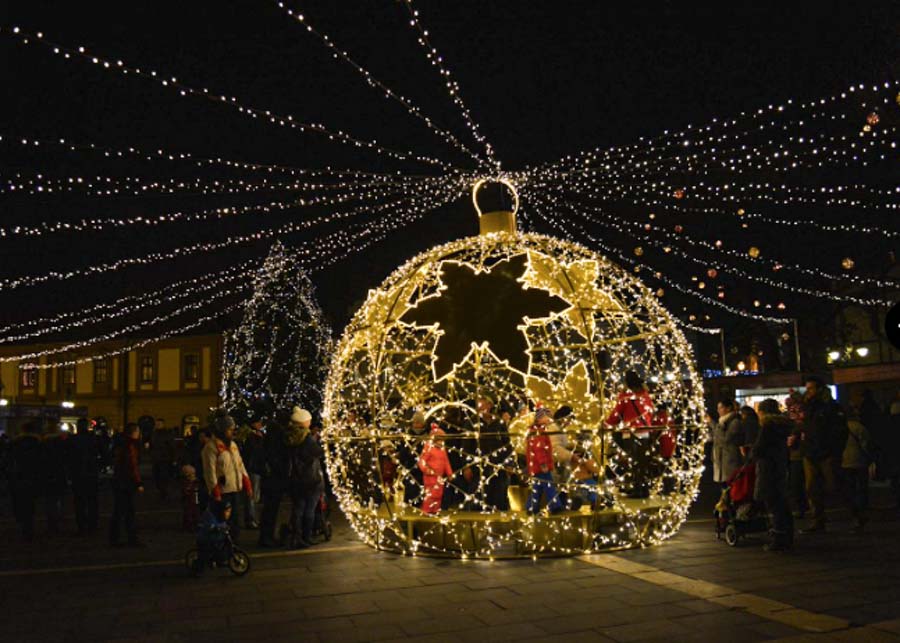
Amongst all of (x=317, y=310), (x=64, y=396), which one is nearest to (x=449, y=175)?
(x=317, y=310)

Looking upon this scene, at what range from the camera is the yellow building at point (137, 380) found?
45.7 m

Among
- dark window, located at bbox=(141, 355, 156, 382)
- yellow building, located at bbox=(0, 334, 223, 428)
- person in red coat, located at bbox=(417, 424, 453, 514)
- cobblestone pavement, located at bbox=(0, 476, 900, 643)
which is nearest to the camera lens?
cobblestone pavement, located at bbox=(0, 476, 900, 643)

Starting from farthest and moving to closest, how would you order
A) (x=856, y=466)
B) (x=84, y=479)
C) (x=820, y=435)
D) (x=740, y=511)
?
(x=84, y=479) < (x=856, y=466) < (x=820, y=435) < (x=740, y=511)

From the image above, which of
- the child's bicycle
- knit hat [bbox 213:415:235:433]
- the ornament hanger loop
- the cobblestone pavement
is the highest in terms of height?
the ornament hanger loop

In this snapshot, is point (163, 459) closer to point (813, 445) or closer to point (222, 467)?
point (222, 467)

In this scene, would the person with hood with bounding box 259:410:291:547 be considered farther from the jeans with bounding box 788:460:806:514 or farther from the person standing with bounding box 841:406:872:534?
the jeans with bounding box 788:460:806:514

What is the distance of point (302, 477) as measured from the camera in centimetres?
1015

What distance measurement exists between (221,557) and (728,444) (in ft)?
19.9

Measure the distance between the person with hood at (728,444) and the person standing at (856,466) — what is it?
1315 millimetres

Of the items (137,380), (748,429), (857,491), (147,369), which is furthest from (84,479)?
(137,380)

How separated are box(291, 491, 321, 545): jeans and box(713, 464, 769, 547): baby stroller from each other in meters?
4.77

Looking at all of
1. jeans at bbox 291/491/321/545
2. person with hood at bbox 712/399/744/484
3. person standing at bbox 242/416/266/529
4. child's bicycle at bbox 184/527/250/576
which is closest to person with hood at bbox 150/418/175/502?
person standing at bbox 242/416/266/529

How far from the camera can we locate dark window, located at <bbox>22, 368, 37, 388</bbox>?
156ft

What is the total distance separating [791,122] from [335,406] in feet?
23.1
